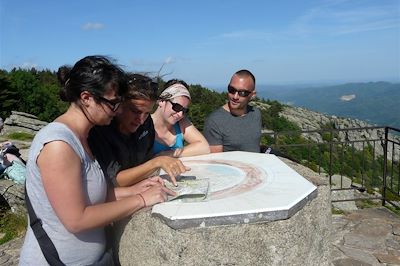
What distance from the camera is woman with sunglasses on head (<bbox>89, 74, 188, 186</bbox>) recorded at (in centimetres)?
240

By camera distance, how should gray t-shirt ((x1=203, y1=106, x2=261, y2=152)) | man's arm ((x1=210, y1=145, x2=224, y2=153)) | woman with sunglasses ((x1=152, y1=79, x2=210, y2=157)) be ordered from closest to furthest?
woman with sunglasses ((x1=152, y1=79, x2=210, y2=157)) → man's arm ((x1=210, y1=145, x2=224, y2=153)) → gray t-shirt ((x1=203, y1=106, x2=261, y2=152))

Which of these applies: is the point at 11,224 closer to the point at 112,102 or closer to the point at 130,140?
the point at 130,140

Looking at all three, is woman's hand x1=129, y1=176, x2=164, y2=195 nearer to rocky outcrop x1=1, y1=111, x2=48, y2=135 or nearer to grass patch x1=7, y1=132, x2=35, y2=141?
grass patch x1=7, y1=132, x2=35, y2=141

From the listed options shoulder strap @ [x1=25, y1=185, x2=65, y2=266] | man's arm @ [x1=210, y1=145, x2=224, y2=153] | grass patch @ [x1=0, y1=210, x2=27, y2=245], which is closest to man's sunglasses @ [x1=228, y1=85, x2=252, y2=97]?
man's arm @ [x1=210, y1=145, x2=224, y2=153]

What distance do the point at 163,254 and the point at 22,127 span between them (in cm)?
1262

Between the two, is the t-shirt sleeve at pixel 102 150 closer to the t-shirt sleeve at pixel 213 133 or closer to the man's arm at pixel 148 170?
the man's arm at pixel 148 170

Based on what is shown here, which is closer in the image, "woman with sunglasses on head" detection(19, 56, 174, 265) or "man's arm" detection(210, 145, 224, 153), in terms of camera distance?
"woman with sunglasses on head" detection(19, 56, 174, 265)

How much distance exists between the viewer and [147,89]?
2.42 meters

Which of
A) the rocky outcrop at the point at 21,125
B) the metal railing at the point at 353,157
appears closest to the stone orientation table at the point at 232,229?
the metal railing at the point at 353,157

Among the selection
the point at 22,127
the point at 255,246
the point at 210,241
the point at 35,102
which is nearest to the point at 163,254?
the point at 210,241

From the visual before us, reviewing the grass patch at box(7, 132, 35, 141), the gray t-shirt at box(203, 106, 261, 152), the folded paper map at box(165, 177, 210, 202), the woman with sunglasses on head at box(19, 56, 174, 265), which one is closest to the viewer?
the woman with sunglasses on head at box(19, 56, 174, 265)

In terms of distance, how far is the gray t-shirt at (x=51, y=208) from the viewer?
187cm

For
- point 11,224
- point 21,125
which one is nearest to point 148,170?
point 11,224

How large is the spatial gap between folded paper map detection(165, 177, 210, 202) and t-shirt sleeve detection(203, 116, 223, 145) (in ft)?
3.83
